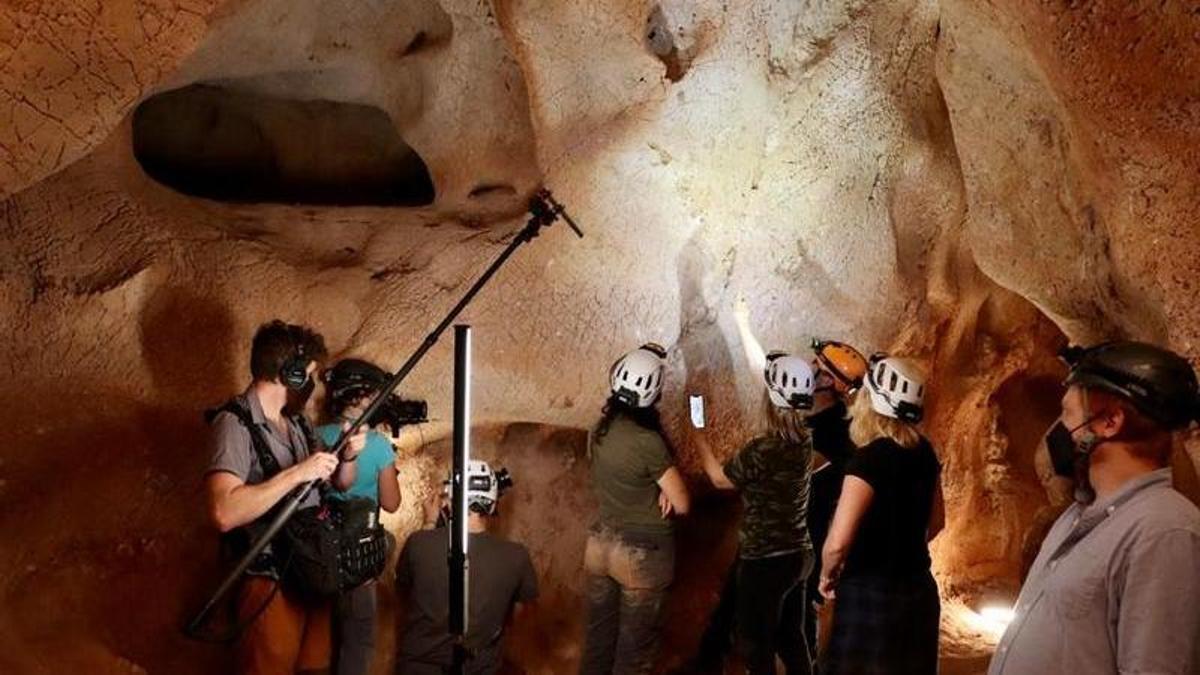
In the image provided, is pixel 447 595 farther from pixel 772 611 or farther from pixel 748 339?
pixel 748 339

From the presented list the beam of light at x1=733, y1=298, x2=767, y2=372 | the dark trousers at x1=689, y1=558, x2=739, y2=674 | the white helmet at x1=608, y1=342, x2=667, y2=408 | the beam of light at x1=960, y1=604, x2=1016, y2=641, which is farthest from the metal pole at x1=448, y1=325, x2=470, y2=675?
the beam of light at x1=960, y1=604, x2=1016, y2=641

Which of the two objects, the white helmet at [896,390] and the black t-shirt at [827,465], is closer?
the white helmet at [896,390]

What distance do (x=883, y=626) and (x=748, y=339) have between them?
8.87 ft

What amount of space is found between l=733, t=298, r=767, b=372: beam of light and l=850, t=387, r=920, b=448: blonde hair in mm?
2307

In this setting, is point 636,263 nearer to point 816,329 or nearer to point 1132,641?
point 816,329

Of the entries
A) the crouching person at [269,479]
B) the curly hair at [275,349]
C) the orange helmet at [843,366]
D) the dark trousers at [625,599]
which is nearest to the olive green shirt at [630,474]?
the dark trousers at [625,599]

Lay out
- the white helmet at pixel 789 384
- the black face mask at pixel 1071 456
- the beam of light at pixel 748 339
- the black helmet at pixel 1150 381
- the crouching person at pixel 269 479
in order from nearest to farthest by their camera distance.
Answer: the black helmet at pixel 1150 381 → the black face mask at pixel 1071 456 → the crouching person at pixel 269 479 → the white helmet at pixel 789 384 → the beam of light at pixel 748 339

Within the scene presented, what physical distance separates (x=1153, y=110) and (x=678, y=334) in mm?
3136

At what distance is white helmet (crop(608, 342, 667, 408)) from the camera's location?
4.56 m

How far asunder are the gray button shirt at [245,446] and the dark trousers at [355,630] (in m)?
0.62

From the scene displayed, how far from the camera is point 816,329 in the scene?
19.5 feet

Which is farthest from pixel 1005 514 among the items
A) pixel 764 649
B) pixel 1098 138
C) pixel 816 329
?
pixel 1098 138

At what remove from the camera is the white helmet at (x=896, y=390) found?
3529 millimetres

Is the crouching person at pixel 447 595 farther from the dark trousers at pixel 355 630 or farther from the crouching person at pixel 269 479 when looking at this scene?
the crouching person at pixel 269 479
